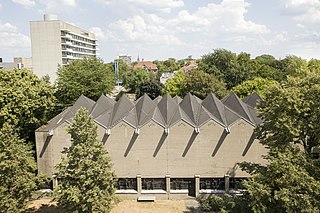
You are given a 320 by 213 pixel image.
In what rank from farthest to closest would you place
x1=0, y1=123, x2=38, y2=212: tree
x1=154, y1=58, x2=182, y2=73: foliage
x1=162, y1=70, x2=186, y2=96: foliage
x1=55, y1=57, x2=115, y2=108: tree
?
1. x1=154, y1=58, x2=182, y2=73: foliage
2. x1=162, y1=70, x2=186, y2=96: foliage
3. x1=55, y1=57, x2=115, y2=108: tree
4. x1=0, y1=123, x2=38, y2=212: tree

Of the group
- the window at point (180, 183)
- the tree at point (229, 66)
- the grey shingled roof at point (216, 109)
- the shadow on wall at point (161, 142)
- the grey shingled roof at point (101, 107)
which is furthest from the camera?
the tree at point (229, 66)

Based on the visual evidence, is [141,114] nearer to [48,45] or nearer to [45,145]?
[45,145]

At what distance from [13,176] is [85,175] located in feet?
17.7

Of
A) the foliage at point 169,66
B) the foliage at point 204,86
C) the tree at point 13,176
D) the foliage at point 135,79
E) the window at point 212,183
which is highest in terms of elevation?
the foliage at point 169,66

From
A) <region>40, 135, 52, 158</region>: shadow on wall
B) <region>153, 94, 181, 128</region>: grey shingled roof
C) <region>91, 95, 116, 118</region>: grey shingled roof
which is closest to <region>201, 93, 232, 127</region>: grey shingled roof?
<region>153, 94, 181, 128</region>: grey shingled roof

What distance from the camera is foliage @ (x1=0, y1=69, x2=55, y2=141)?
28.5 metres

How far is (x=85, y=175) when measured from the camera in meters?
19.1

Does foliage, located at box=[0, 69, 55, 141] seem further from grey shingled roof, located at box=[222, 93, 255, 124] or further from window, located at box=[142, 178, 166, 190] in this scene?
grey shingled roof, located at box=[222, 93, 255, 124]

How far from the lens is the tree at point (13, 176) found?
19123mm

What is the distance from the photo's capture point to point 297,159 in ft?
53.0

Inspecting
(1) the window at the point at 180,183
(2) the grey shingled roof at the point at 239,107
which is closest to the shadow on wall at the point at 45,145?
(1) the window at the point at 180,183

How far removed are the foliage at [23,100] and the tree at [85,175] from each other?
41.0ft

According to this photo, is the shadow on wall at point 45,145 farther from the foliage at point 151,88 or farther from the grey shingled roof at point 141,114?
the foliage at point 151,88

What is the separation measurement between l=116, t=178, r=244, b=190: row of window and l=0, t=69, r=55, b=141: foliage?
1279cm
